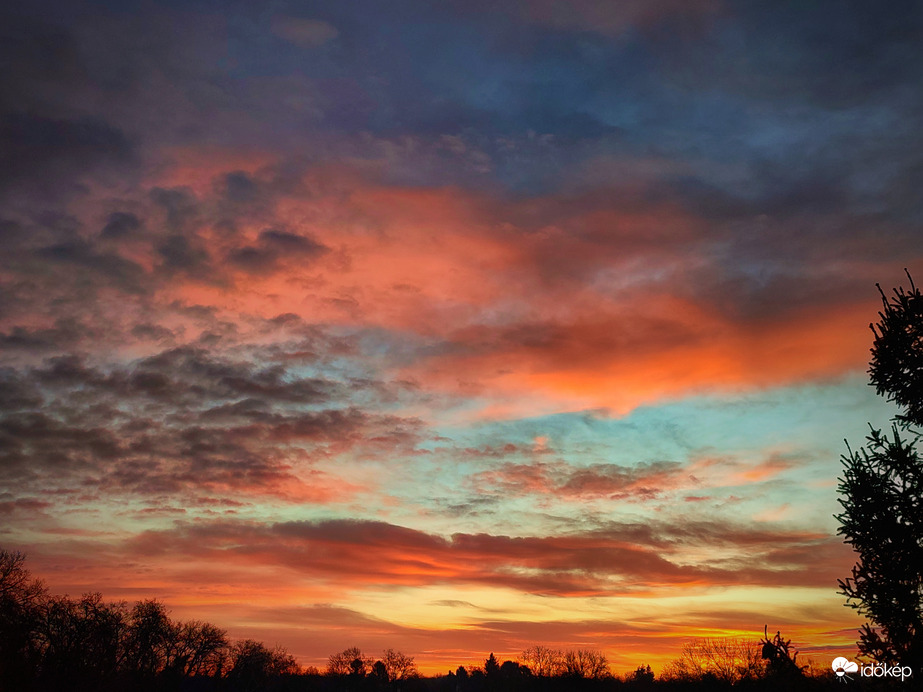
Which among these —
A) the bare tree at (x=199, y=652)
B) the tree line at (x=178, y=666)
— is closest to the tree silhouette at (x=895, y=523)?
the tree line at (x=178, y=666)

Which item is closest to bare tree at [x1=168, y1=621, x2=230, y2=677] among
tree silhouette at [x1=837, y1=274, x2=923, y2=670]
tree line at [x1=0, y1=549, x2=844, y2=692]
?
tree line at [x1=0, y1=549, x2=844, y2=692]

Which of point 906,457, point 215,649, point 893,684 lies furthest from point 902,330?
point 215,649

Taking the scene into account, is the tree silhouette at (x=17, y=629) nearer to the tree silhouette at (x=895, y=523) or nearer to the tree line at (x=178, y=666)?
the tree line at (x=178, y=666)

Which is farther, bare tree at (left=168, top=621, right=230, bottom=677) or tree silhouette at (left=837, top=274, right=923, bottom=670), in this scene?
bare tree at (left=168, top=621, right=230, bottom=677)

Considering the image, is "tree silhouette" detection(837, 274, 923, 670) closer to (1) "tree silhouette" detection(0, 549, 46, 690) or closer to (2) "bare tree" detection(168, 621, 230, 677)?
(1) "tree silhouette" detection(0, 549, 46, 690)

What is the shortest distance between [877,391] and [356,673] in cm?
17791

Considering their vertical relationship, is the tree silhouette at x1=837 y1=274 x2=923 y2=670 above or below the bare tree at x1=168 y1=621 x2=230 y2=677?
above

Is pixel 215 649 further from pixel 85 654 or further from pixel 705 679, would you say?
pixel 705 679

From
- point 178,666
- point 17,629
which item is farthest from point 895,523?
point 178,666

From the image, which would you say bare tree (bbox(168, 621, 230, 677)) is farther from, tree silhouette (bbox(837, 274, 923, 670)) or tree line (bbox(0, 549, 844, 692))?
tree silhouette (bbox(837, 274, 923, 670))

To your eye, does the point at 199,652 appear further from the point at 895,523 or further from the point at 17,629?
the point at 895,523

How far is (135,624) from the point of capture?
115 metres

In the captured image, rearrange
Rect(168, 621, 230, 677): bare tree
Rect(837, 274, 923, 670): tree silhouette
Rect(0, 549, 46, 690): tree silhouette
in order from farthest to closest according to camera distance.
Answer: Rect(168, 621, 230, 677): bare tree → Rect(0, 549, 46, 690): tree silhouette → Rect(837, 274, 923, 670): tree silhouette

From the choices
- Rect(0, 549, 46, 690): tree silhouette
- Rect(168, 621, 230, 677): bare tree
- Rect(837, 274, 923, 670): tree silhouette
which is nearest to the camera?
Rect(837, 274, 923, 670): tree silhouette
